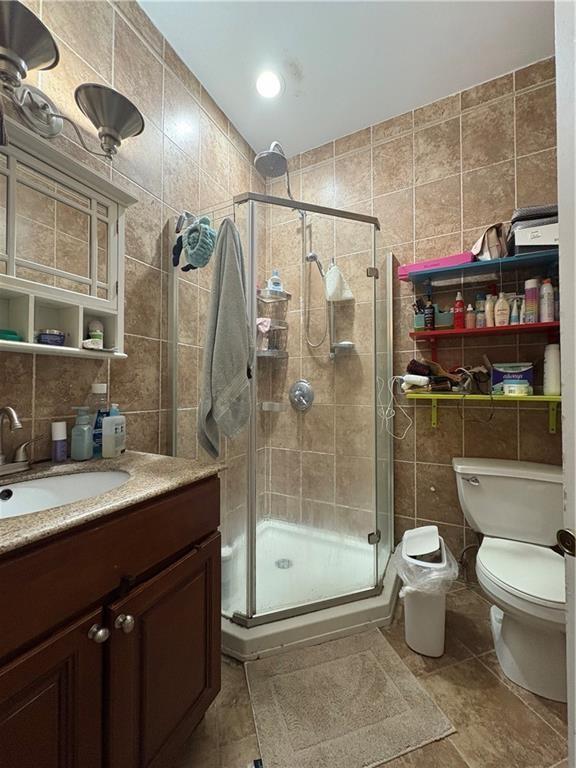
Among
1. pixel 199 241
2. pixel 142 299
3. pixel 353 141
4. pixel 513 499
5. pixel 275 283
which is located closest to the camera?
pixel 199 241

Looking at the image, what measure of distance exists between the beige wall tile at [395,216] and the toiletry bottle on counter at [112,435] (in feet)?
5.77

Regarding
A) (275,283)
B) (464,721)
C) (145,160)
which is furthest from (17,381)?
(464,721)

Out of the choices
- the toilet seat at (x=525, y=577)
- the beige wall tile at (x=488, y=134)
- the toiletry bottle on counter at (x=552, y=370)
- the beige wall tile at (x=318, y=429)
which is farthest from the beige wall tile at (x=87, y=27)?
the toilet seat at (x=525, y=577)

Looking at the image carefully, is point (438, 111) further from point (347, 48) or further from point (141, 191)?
point (141, 191)

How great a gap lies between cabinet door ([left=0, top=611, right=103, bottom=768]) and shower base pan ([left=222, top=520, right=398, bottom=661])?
765mm

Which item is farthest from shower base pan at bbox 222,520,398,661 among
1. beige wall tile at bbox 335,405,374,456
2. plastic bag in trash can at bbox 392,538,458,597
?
beige wall tile at bbox 335,405,374,456

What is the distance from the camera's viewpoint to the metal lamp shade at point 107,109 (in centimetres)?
104

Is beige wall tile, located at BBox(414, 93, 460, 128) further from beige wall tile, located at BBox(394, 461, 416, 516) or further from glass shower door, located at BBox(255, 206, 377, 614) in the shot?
beige wall tile, located at BBox(394, 461, 416, 516)

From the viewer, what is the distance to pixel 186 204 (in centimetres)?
163

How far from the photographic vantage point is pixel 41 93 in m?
0.98

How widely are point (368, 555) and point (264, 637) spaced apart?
0.66 meters

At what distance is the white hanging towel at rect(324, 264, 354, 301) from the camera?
72.1 inches

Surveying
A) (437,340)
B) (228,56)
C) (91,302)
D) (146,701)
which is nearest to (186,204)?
(228,56)

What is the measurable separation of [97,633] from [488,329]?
182 cm
